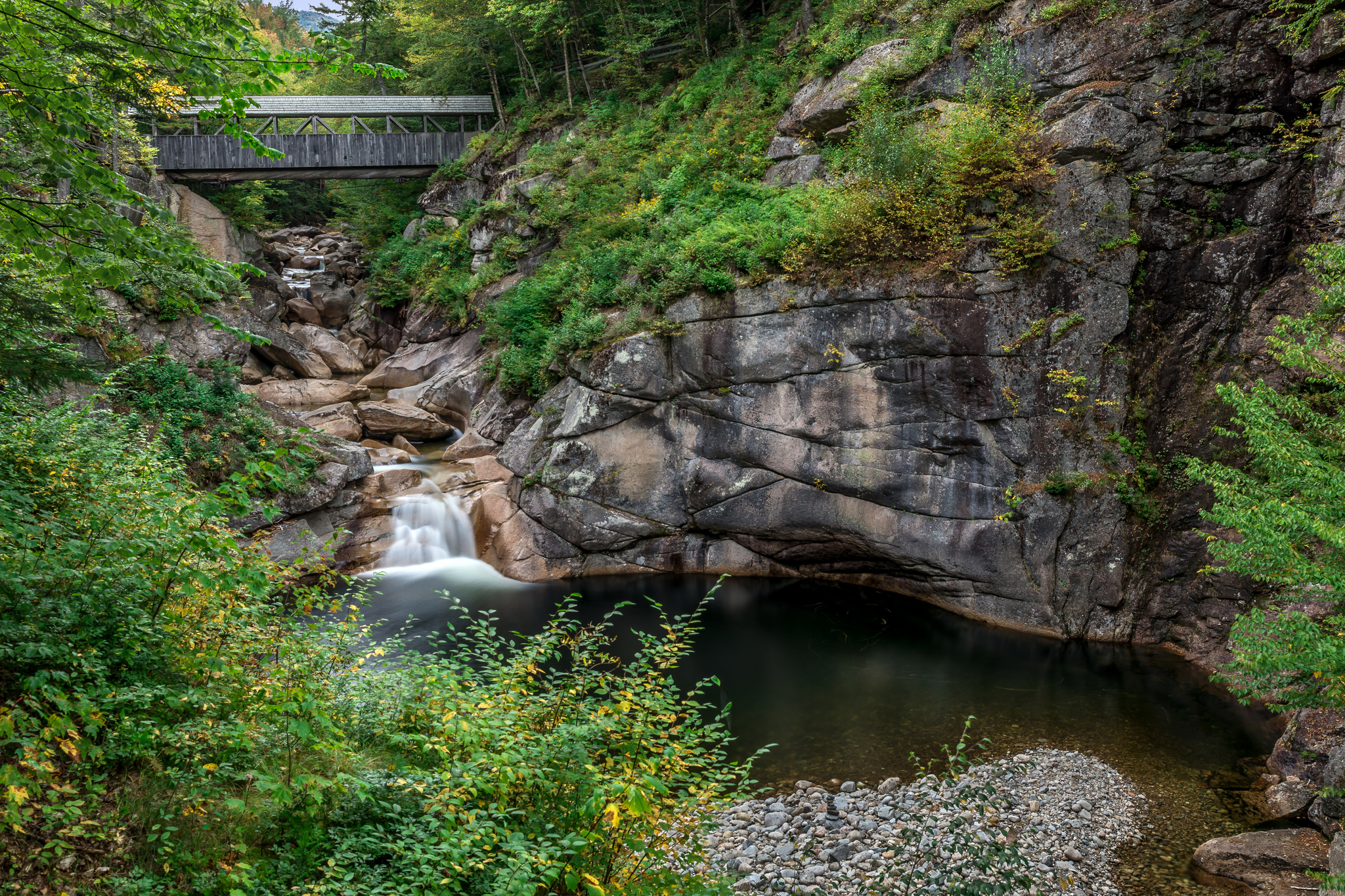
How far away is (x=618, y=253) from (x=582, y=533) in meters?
6.63

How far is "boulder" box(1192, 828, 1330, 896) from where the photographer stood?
6.38 m

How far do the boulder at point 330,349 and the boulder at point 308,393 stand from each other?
11.1 feet

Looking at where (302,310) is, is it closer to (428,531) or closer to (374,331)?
(374,331)

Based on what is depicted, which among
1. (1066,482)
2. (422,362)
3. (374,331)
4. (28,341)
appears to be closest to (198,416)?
(28,341)

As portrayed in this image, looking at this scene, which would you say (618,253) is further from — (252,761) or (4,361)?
(252,761)

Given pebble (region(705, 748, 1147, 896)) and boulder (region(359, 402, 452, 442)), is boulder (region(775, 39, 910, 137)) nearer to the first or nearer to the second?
boulder (region(359, 402, 452, 442))

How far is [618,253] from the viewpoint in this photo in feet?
54.5

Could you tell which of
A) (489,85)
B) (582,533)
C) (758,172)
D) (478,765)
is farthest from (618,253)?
(489,85)

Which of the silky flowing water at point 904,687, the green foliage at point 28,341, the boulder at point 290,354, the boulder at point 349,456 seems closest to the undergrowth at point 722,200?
the boulder at point 290,354

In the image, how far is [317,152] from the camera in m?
25.6

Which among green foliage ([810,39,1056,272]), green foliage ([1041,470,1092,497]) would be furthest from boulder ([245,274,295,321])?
green foliage ([1041,470,1092,497])

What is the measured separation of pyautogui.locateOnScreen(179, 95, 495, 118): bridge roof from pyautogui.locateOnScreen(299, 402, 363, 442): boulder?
41.9 ft

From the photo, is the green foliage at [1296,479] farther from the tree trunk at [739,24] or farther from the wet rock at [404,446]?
the tree trunk at [739,24]

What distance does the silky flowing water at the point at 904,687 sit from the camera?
8.54m
